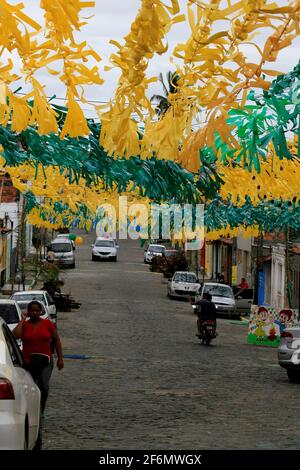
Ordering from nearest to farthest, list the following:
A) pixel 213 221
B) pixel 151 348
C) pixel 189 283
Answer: pixel 151 348, pixel 213 221, pixel 189 283

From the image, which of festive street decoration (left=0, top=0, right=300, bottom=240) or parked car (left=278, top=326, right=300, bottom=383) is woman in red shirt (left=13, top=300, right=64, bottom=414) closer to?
festive street decoration (left=0, top=0, right=300, bottom=240)

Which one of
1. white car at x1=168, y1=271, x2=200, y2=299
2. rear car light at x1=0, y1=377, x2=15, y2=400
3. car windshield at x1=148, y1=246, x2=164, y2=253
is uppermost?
rear car light at x1=0, y1=377, x2=15, y2=400

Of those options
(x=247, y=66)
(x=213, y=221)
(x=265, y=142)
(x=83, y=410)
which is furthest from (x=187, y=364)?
(x=247, y=66)

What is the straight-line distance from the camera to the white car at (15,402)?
9734 mm

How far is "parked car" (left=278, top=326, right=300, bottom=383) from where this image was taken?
970 inches

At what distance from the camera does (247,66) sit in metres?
11.1

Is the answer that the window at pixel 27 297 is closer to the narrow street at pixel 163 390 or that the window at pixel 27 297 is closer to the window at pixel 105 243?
the narrow street at pixel 163 390

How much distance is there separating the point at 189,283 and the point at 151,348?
26.6 metres

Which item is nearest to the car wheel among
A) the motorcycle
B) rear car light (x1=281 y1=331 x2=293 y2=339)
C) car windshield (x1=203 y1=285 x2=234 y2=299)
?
rear car light (x1=281 y1=331 x2=293 y2=339)

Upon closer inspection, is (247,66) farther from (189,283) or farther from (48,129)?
(189,283)

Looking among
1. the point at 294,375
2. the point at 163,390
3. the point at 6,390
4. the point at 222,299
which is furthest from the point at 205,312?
the point at 6,390

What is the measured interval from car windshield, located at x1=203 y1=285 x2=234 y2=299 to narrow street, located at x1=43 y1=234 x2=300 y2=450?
3.43m

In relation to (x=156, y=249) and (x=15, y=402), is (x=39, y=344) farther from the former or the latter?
(x=156, y=249)

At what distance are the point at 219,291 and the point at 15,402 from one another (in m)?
41.5
